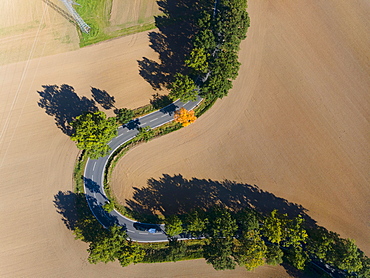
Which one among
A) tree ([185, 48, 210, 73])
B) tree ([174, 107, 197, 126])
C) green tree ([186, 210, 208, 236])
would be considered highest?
tree ([185, 48, 210, 73])

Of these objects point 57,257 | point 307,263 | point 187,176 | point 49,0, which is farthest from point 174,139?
point 49,0

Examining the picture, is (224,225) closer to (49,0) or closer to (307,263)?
(307,263)

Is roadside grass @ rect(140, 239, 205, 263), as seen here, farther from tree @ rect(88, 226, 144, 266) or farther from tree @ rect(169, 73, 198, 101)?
tree @ rect(169, 73, 198, 101)

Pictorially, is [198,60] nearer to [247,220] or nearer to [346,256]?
[247,220]

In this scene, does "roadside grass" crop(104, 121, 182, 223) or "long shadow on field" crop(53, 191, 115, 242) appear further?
"roadside grass" crop(104, 121, 182, 223)

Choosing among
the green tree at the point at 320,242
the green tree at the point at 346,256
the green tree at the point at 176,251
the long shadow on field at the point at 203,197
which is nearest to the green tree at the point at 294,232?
the green tree at the point at 320,242

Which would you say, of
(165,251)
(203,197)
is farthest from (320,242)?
(165,251)

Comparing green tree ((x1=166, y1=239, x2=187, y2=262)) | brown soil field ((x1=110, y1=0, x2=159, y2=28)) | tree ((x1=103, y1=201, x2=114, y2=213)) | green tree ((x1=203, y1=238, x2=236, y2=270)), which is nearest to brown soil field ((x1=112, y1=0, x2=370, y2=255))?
tree ((x1=103, y1=201, x2=114, y2=213))
